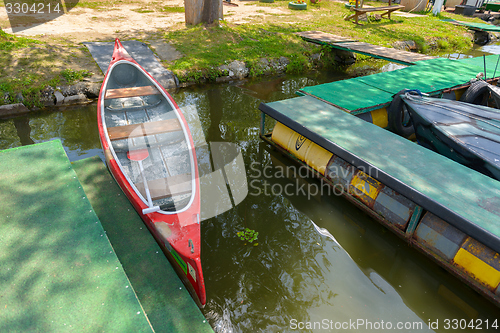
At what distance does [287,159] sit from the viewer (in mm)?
7035

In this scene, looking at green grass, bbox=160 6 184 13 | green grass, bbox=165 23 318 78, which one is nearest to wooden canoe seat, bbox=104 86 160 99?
green grass, bbox=165 23 318 78

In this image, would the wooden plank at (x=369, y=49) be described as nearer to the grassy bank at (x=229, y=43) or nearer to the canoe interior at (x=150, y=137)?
the grassy bank at (x=229, y=43)

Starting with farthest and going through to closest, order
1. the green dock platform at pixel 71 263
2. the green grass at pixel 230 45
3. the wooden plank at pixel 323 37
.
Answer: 1. the wooden plank at pixel 323 37
2. the green grass at pixel 230 45
3. the green dock platform at pixel 71 263

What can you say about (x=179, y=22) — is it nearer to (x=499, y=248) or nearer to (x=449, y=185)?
(x=449, y=185)

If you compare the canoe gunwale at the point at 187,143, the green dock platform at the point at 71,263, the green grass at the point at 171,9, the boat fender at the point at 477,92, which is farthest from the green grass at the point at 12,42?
the boat fender at the point at 477,92

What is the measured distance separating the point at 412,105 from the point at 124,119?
6046 millimetres

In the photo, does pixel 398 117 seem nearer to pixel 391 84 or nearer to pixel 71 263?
pixel 391 84

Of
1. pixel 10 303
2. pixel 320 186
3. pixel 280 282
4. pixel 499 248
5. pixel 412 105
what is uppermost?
pixel 412 105

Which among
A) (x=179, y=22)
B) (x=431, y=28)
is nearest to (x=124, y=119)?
(x=179, y=22)

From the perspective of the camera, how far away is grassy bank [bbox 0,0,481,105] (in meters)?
9.09

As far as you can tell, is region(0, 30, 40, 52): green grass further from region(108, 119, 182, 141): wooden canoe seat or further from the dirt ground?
region(108, 119, 182, 141): wooden canoe seat

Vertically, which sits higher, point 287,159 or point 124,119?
point 124,119

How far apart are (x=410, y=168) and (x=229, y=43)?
33.0 feet

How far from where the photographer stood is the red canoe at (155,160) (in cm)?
389
